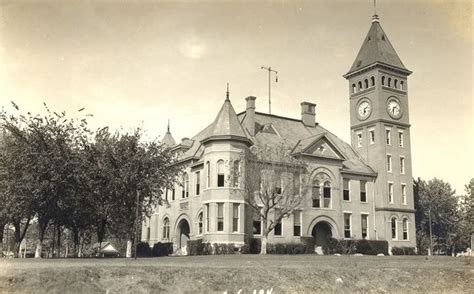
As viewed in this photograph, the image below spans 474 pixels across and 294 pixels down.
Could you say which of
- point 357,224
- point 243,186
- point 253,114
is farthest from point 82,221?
point 357,224

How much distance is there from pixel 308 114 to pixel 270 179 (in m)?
16.6

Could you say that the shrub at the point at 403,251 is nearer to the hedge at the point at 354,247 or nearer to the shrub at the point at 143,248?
the hedge at the point at 354,247

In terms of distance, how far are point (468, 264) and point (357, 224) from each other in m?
20.9

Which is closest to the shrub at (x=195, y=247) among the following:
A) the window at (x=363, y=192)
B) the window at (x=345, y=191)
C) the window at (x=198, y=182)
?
the window at (x=198, y=182)

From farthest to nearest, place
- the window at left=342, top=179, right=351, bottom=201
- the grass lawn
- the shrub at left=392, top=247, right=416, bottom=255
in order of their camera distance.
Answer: the shrub at left=392, top=247, right=416, bottom=255
the window at left=342, top=179, right=351, bottom=201
the grass lawn

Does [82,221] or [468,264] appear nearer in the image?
[468,264]

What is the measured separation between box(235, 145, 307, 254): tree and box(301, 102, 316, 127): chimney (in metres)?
12.7

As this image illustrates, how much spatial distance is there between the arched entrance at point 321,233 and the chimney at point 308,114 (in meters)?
10.8

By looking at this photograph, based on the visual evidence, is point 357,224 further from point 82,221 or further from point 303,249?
point 82,221

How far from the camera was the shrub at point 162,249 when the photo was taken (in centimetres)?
4962

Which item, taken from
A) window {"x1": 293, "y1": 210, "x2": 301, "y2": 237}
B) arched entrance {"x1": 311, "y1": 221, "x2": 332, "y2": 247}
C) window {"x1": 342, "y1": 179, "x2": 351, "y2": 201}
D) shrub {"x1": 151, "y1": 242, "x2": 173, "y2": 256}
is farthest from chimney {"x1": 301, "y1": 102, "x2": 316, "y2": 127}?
shrub {"x1": 151, "y1": 242, "x2": 173, "y2": 256}

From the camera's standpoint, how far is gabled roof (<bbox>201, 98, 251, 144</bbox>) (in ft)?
140

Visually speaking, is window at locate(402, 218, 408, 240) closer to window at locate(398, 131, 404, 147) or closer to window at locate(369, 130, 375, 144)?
window at locate(398, 131, 404, 147)

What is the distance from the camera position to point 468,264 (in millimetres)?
30141
